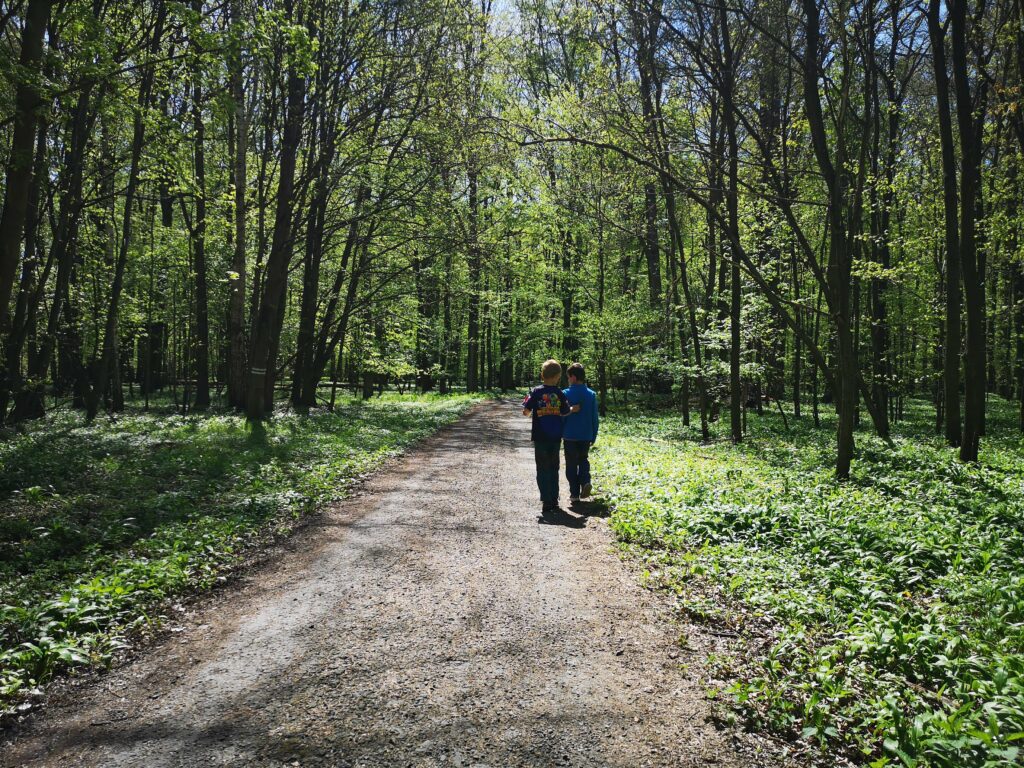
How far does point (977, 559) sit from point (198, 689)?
6451mm

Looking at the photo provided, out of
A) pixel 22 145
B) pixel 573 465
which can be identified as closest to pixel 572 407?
pixel 573 465

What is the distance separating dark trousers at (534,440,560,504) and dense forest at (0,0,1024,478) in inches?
174

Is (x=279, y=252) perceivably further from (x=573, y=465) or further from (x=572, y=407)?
(x=573, y=465)

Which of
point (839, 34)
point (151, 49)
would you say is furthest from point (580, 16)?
point (151, 49)

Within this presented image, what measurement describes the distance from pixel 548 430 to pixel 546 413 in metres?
0.25

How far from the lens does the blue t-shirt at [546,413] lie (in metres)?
8.14

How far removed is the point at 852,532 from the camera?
19.6ft

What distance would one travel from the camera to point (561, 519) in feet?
25.2

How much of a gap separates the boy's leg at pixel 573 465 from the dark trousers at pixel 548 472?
64cm

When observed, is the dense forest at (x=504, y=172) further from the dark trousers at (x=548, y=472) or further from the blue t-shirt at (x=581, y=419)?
the dark trousers at (x=548, y=472)

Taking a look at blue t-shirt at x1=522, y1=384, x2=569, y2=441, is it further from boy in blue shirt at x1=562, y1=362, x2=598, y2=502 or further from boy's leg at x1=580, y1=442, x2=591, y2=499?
boy's leg at x1=580, y1=442, x2=591, y2=499

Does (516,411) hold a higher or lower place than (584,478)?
lower

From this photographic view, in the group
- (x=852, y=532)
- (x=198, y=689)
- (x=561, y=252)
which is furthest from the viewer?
(x=561, y=252)

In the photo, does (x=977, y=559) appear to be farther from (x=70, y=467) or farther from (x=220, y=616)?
(x=70, y=467)
